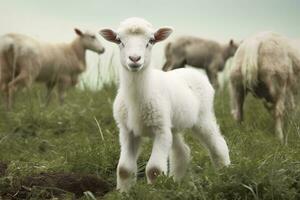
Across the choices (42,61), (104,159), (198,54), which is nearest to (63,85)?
(42,61)

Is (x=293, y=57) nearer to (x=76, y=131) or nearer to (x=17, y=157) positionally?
(x=76, y=131)

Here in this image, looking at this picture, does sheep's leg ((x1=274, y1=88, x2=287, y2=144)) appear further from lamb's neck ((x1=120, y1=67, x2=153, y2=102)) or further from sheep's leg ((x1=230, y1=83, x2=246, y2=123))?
lamb's neck ((x1=120, y1=67, x2=153, y2=102))

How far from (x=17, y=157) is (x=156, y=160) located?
2727 millimetres

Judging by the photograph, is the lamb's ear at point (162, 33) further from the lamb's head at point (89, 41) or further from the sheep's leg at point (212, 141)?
the lamb's head at point (89, 41)

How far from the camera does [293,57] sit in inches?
406

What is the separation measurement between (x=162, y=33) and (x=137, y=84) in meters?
0.56

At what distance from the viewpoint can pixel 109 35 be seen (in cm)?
632

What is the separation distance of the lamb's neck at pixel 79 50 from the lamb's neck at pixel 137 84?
10119mm

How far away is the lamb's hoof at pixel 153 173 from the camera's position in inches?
237

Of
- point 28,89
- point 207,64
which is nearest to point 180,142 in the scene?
point 28,89

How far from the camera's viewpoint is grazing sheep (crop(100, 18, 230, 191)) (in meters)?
6.06

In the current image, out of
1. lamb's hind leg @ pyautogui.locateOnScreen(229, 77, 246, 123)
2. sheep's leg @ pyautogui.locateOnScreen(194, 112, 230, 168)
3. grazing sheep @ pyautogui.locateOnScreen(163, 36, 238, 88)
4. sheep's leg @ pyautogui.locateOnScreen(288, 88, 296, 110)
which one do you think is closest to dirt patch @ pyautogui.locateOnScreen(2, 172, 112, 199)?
sheep's leg @ pyautogui.locateOnScreen(194, 112, 230, 168)

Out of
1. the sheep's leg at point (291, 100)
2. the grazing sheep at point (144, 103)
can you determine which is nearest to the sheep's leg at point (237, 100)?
the sheep's leg at point (291, 100)

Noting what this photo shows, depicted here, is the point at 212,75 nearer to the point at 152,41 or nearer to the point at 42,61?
the point at 42,61
